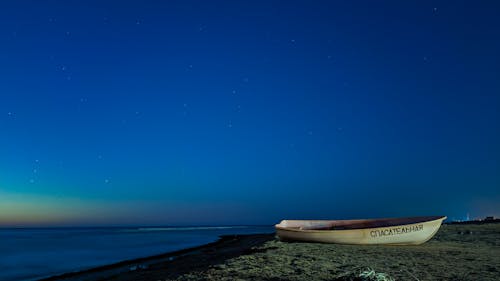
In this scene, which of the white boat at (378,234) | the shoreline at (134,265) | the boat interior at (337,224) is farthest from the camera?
the boat interior at (337,224)

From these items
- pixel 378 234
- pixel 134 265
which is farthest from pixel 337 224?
pixel 134 265

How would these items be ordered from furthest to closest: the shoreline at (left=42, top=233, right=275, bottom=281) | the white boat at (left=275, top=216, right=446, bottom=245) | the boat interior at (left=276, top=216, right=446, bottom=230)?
the boat interior at (left=276, top=216, right=446, bottom=230), the shoreline at (left=42, top=233, right=275, bottom=281), the white boat at (left=275, top=216, right=446, bottom=245)

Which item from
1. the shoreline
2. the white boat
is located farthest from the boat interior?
the white boat

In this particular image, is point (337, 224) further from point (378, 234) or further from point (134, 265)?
point (134, 265)

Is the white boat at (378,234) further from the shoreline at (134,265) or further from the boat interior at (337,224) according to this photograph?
the boat interior at (337,224)

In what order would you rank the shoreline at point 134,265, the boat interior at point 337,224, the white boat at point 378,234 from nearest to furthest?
Answer: the white boat at point 378,234 → the shoreline at point 134,265 → the boat interior at point 337,224

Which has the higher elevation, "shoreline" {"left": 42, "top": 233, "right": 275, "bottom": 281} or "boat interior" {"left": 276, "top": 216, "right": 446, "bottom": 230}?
"boat interior" {"left": 276, "top": 216, "right": 446, "bottom": 230}

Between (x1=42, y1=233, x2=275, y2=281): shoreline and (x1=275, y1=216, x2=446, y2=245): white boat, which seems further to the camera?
(x1=42, y1=233, x2=275, y2=281): shoreline

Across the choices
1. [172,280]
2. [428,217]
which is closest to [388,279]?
[172,280]

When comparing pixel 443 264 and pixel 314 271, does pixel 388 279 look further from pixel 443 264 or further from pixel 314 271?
pixel 443 264

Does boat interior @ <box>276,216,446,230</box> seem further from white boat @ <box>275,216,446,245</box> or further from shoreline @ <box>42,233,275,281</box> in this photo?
white boat @ <box>275,216,446,245</box>

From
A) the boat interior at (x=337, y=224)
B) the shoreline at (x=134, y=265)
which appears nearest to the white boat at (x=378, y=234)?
the shoreline at (x=134, y=265)

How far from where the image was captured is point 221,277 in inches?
365

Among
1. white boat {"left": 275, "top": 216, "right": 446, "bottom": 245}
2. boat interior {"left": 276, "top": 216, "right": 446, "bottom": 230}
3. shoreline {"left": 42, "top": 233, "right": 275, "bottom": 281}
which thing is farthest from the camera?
boat interior {"left": 276, "top": 216, "right": 446, "bottom": 230}
